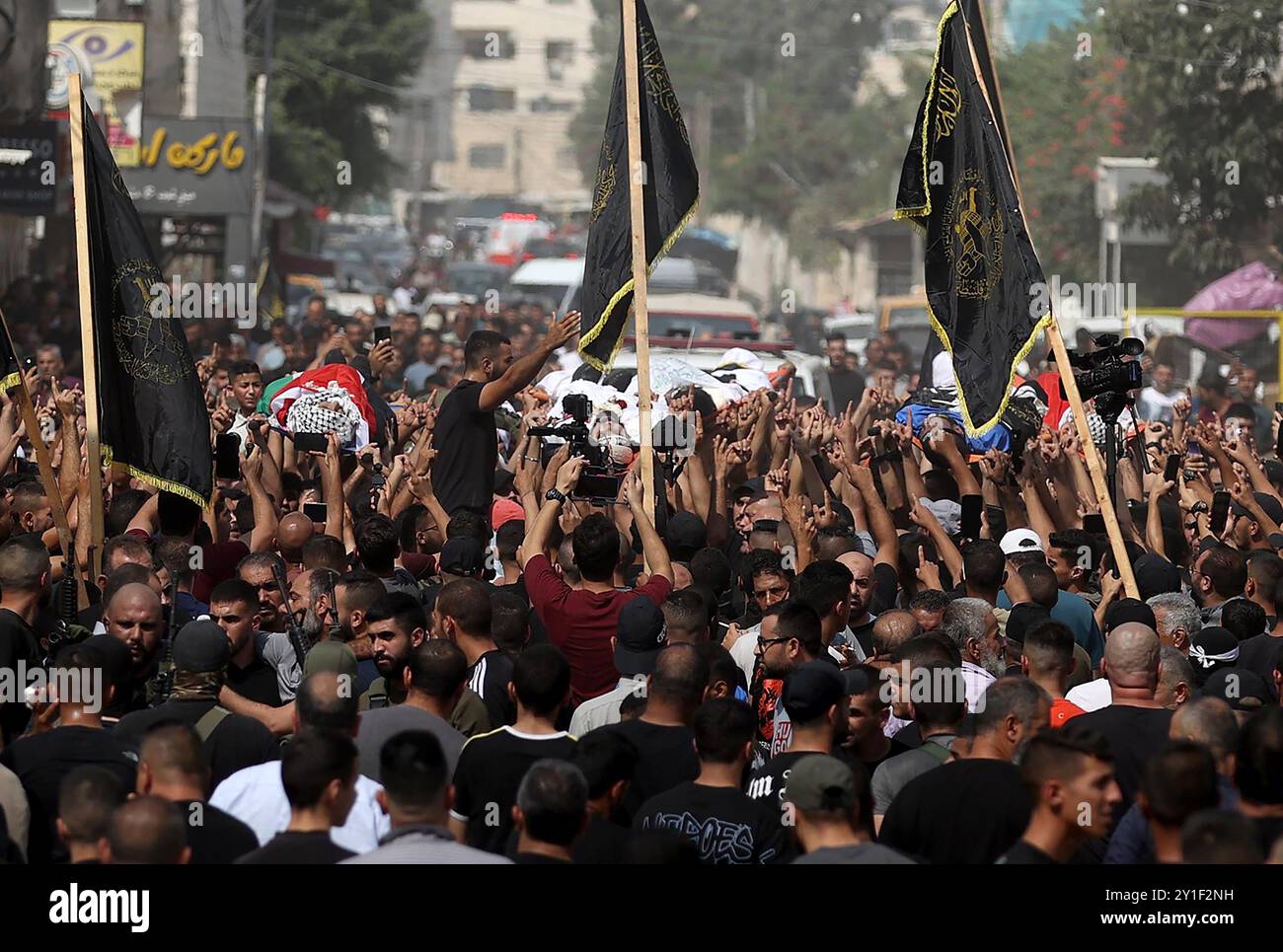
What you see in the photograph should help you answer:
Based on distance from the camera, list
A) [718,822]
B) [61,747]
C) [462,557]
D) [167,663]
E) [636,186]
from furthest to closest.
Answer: [636,186], [462,557], [167,663], [61,747], [718,822]

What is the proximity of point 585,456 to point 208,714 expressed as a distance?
3481 mm

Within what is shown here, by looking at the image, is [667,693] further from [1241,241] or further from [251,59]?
[251,59]

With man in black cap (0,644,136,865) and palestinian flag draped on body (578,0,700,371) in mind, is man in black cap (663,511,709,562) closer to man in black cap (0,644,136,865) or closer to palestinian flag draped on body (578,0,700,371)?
palestinian flag draped on body (578,0,700,371)

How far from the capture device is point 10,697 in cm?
681

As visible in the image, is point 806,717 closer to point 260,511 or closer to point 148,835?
point 148,835

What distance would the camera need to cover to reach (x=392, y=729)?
620 centimetres

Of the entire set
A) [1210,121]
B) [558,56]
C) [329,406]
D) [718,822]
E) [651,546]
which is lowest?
[718,822]

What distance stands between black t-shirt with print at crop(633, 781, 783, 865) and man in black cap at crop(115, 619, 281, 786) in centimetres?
122

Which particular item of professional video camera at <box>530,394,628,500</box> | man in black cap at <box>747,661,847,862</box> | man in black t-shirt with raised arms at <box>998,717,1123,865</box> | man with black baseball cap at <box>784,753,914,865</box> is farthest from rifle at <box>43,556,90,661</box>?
man in black t-shirt with raised arms at <box>998,717,1123,865</box>

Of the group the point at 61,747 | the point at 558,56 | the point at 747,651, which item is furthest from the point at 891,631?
the point at 558,56

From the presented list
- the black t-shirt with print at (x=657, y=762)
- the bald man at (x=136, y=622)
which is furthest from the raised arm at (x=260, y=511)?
the black t-shirt with print at (x=657, y=762)

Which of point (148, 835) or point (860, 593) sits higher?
point (860, 593)
